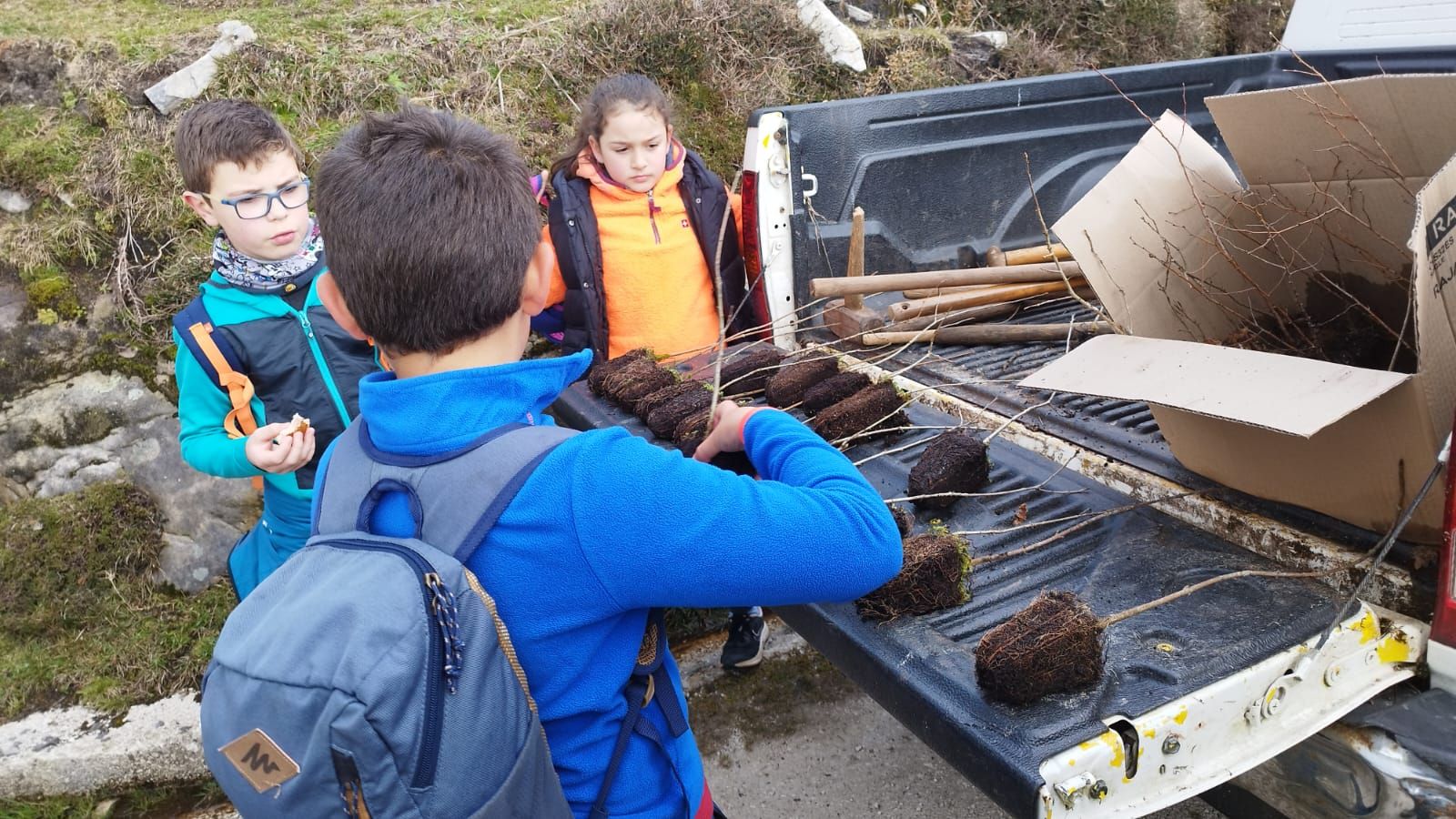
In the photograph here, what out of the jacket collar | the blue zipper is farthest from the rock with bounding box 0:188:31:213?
the blue zipper

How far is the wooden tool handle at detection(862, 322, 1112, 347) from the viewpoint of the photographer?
308cm

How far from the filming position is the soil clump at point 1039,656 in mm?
1516

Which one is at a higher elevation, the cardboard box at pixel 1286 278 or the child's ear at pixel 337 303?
the child's ear at pixel 337 303

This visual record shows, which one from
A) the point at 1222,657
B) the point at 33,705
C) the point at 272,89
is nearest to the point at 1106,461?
the point at 1222,657

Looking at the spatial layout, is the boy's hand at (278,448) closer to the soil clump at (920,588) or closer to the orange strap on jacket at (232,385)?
the orange strap on jacket at (232,385)

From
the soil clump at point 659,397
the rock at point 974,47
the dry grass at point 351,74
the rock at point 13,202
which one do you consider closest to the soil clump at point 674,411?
the soil clump at point 659,397

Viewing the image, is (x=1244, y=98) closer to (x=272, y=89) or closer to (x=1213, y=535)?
(x=1213, y=535)

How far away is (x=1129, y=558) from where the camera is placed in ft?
6.39

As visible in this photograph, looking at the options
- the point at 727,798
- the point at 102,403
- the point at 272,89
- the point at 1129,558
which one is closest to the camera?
the point at 1129,558

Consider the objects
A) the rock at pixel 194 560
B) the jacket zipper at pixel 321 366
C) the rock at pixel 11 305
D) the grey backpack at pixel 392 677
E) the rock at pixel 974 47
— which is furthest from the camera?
the rock at pixel 974 47

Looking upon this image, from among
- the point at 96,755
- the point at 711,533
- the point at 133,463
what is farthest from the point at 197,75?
the point at 711,533

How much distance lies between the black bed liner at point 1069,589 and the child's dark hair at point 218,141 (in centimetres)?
174

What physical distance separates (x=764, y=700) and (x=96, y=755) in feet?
7.15

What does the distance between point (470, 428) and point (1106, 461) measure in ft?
5.38
